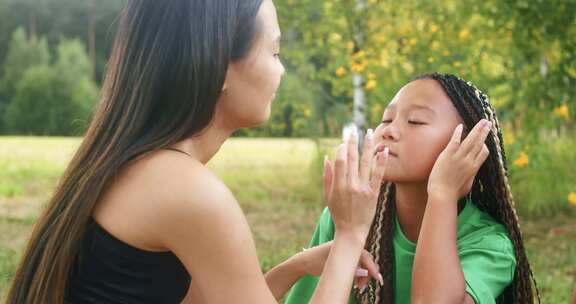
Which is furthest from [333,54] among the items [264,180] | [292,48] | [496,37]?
[264,180]

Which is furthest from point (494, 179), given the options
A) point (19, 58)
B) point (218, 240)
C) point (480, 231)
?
point (19, 58)

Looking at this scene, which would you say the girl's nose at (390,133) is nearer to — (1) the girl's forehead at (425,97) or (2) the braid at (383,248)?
(1) the girl's forehead at (425,97)

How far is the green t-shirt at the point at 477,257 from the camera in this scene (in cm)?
221

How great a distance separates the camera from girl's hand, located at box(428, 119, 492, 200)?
7.09ft

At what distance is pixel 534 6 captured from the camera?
4.98 metres

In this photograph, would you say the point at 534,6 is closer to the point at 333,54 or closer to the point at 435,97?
the point at 435,97

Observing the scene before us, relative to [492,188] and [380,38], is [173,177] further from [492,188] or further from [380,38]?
[380,38]

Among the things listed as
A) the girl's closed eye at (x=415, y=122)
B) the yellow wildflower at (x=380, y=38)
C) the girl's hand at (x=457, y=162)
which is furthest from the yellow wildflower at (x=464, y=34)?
the girl's hand at (x=457, y=162)

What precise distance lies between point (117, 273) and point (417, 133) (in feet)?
3.04

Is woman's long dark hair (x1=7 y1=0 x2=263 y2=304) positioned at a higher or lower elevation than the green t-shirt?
higher

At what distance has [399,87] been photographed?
6.88 meters

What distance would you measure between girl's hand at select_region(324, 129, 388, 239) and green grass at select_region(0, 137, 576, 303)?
867mm

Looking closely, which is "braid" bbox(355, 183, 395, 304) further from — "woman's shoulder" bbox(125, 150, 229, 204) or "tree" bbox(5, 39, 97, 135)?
"tree" bbox(5, 39, 97, 135)

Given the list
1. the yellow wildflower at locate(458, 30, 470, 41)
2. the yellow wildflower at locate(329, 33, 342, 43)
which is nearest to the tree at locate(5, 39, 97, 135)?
the yellow wildflower at locate(329, 33, 342, 43)
